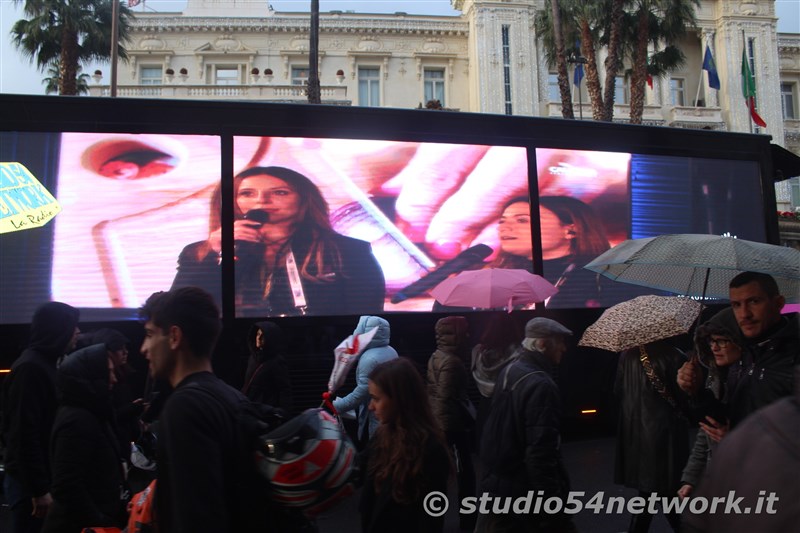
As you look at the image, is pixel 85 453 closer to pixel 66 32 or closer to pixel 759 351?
pixel 759 351

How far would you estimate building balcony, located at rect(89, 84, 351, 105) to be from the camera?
2780cm

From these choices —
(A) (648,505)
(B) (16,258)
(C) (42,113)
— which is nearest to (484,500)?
(A) (648,505)

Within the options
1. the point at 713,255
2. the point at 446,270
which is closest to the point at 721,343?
the point at 713,255

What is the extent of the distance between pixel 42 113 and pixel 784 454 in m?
7.33

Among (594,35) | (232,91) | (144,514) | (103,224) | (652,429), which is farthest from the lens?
(232,91)

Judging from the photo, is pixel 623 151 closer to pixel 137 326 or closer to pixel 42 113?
pixel 137 326

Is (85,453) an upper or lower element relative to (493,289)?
lower

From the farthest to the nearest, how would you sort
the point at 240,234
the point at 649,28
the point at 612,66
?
the point at 649,28, the point at 612,66, the point at 240,234

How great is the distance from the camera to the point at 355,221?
7605 millimetres

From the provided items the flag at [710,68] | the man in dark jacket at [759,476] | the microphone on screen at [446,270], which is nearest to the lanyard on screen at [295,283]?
the microphone on screen at [446,270]

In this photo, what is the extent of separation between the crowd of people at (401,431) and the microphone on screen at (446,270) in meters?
2.85

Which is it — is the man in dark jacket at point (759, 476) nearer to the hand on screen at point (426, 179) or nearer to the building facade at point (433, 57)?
the hand on screen at point (426, 179)

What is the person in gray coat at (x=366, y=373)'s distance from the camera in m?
6.09

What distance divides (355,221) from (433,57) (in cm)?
2943
